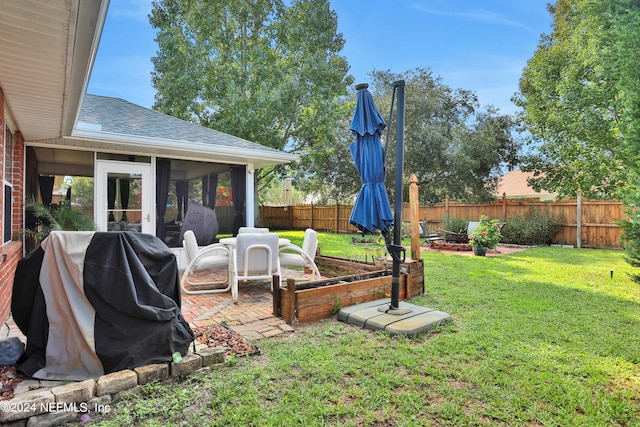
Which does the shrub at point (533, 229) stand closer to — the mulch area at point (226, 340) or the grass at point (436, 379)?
the grass at point (436, 379)

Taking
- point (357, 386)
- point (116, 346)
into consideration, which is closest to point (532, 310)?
point (357, 386)

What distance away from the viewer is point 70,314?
7.61 feet

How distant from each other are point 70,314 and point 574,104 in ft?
49.7

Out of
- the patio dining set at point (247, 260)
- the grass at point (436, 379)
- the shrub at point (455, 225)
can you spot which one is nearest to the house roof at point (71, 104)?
the patio dining set at point (247, 260)

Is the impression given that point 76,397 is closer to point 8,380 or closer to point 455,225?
point 8,380

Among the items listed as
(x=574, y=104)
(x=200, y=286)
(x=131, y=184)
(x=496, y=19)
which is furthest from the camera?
(x=496, y=19)

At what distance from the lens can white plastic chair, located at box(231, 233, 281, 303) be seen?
15.3 ft

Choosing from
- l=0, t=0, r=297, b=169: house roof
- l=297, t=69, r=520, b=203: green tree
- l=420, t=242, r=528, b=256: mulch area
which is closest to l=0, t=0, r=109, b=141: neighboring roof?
l=0, t=0, r=297, b=169: house roof

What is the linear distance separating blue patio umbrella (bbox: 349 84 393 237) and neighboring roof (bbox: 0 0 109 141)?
264 cm

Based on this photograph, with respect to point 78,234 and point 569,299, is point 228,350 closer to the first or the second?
point 78,234

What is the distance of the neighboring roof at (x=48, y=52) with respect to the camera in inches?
73.1

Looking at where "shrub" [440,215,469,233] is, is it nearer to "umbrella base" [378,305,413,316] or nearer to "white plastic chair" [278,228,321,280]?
"white plastic chair" [278,228,321,280]

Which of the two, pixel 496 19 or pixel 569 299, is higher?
pixel 496 19

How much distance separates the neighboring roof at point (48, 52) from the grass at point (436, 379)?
2.33 meters
